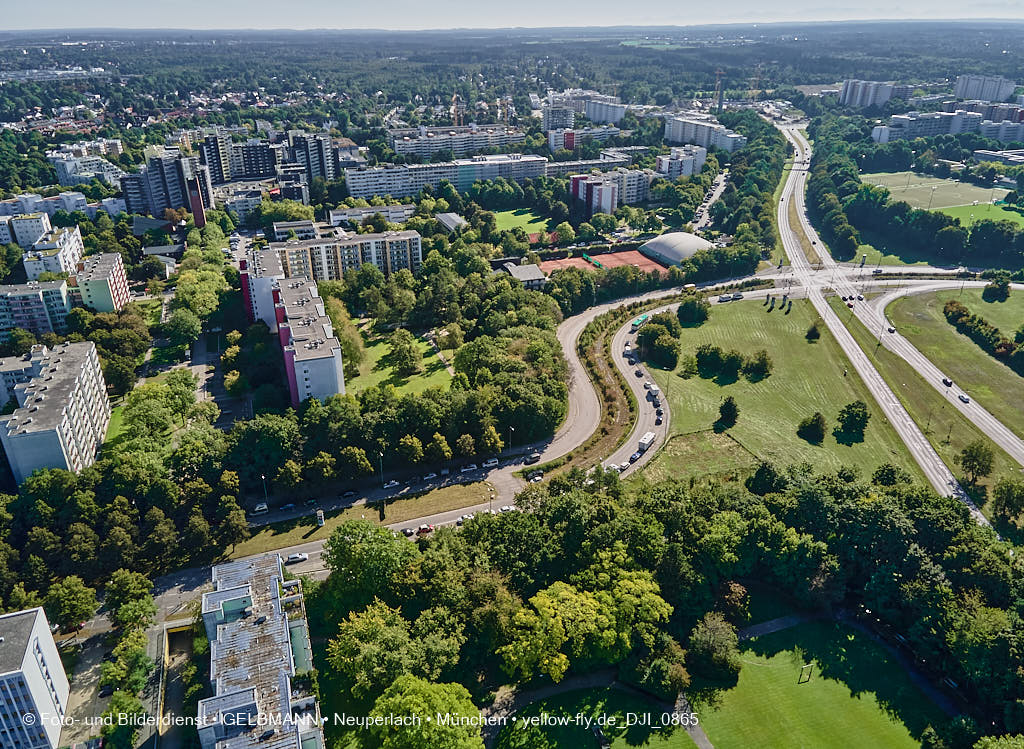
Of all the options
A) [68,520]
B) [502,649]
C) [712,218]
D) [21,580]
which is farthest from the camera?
[712,218]

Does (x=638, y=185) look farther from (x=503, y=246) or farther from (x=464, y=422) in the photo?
(x=464, y=422)

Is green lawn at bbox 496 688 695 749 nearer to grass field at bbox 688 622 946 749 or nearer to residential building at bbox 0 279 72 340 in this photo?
grass field at bbox 688 622 946 749

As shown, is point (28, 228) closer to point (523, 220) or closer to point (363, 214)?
point (363, 214)

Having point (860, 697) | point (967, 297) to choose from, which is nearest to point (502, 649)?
point (860, 697)

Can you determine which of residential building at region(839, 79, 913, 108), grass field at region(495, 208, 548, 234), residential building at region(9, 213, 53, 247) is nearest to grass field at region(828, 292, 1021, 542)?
grass field at region(495, 208, 548, 234)

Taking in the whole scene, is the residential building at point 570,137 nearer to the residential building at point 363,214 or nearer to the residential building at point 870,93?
the residential building at point 363,214

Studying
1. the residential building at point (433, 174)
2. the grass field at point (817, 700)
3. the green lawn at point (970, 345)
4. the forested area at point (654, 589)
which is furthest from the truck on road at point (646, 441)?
the residential building at point (433, 174)
